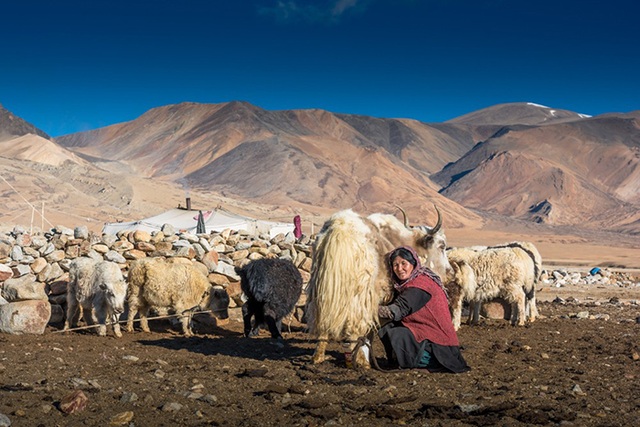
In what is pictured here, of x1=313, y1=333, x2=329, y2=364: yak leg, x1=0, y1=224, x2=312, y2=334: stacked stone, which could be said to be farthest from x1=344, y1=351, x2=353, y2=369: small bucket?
x1=0, y1=224, x2=312, y2=334: stacked stone

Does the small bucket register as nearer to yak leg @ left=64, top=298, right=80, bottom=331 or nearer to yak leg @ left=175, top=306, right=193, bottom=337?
yak leg @ left=175, top=306, right=193, bottom=337

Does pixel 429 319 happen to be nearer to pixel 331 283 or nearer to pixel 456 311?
pixel 331 283

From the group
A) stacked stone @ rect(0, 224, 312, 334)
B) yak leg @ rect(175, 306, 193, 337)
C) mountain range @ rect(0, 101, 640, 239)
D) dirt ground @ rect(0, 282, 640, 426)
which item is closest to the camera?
dirt ground @ rect(0, 282, 640, 426)

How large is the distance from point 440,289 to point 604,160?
99.6 metres

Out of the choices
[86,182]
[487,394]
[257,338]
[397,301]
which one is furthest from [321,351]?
[86,182]

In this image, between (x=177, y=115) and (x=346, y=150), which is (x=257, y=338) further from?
(x=177, y=115)

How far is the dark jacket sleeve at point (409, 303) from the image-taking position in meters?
5.63

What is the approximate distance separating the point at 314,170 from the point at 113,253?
69719 mm

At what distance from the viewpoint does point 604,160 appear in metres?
95.6

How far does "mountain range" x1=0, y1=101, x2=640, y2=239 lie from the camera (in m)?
57.0

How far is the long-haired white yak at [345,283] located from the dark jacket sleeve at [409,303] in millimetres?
647

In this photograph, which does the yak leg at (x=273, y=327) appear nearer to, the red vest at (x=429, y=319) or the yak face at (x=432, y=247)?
the yak face at (x=432, y=247)

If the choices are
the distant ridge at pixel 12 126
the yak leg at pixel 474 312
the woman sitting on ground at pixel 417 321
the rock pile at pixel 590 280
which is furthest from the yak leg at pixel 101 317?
the distant ridge at pixel 12 126

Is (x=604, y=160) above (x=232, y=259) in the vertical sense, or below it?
above
